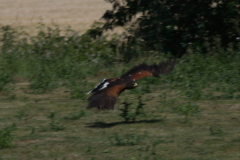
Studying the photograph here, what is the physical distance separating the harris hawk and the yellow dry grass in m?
12.7

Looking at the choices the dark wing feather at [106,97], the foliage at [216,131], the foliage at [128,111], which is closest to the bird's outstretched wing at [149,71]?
the foliage at [128,111]

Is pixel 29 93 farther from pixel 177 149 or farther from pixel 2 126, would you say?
pixel 177 149

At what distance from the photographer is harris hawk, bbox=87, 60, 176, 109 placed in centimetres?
562

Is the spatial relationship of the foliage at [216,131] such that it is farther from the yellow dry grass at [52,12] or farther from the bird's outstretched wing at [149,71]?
the yellow dry grass at [52,12]

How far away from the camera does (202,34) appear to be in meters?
10.4

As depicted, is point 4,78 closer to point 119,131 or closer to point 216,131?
point 119,131

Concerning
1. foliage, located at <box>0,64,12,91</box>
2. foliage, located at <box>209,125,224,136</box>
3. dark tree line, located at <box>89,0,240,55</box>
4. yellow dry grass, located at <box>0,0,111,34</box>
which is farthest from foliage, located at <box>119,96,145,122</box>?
yellow dry grass, located at <box>0,0,111,34</box>

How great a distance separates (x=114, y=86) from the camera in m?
6.03

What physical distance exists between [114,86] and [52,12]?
22162 mm

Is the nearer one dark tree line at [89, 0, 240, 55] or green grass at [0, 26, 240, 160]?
green grass at [0, 26, 240, 160]

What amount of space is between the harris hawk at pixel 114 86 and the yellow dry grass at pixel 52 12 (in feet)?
41.6

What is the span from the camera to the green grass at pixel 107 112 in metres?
5.25

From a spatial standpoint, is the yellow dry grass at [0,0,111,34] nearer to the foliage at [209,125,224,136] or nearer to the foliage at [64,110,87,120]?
the foliage at [64,110,87,120]

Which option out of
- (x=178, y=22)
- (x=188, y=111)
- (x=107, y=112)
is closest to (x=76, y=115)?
(x=107, y=112)
